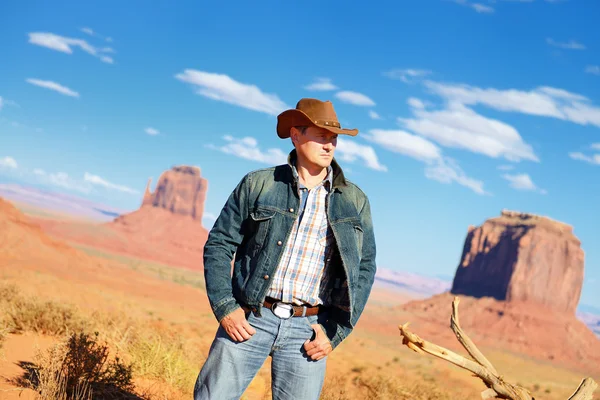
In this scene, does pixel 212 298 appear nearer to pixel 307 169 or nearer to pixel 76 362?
pixel 307 169

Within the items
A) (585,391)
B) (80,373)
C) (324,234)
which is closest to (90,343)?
(80,373)

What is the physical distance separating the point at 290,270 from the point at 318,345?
342 millimetres

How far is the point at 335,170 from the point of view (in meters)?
2.92

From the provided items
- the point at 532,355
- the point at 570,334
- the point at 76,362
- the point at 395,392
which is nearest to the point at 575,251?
the point at 570,334

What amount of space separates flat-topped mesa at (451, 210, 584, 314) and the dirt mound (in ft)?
5.74

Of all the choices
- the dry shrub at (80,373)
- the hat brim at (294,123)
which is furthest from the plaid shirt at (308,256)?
the dry shrub at (80,373)

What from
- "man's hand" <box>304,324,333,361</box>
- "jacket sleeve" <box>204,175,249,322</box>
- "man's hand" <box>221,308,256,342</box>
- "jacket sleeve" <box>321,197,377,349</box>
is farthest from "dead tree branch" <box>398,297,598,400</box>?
"jacket sleeve" <box>204,175,249,322</box>

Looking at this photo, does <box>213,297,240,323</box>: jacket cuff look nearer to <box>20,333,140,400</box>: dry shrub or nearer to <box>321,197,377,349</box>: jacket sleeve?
<box>321,197,377,349</box>: jacket sleeve

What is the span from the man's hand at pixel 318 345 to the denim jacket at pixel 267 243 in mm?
57

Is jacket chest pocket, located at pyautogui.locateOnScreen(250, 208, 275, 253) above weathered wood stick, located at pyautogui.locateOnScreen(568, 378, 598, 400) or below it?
above

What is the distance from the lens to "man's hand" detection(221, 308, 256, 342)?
8.64 feet

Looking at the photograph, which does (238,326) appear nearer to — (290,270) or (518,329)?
(290,270)

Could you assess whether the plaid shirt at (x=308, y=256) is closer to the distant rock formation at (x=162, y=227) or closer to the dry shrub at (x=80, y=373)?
the dry shrub at (x=80, y=373)

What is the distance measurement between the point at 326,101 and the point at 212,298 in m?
1.02
